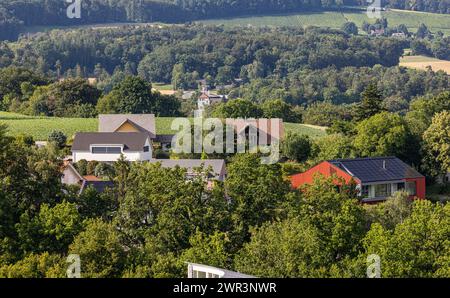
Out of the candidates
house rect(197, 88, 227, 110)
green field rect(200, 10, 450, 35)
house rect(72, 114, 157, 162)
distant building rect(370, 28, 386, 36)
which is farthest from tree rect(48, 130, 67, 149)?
green field rect(200, 10, 450, 35)

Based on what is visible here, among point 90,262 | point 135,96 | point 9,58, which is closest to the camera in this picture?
point 90,262

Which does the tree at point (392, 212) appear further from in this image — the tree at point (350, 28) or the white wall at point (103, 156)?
the tree at point (350, 28)

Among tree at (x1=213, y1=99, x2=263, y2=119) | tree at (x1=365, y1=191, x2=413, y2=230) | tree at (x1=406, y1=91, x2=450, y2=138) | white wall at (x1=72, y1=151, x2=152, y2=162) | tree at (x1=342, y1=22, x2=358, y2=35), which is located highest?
tree at (x1=406, y1=91, x2=450, y2=138)

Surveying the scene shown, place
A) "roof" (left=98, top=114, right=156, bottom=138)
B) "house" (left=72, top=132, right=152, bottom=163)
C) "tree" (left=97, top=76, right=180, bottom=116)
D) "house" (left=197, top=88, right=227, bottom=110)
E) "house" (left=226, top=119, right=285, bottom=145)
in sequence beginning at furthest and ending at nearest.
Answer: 1. "house" (left=197, top=88, right=227, bottom=110)
2. "tree" (left=97, top=76, right=180, bottom=116)
3. "roof" (left=98, top=114, right=156, bottom=138)
4. "house" (left=226, top=119, right=285, bottom=145)
5. "house" (left=72, top=132, right=152, bottom=163)

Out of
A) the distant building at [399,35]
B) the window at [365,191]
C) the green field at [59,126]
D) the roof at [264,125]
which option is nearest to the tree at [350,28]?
the distant building at [399,35]

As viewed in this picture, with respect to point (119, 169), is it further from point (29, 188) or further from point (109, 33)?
point (109, 33)

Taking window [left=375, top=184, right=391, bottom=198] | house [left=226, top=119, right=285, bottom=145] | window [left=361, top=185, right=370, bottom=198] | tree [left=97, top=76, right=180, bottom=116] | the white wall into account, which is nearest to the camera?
window [left=361, top=185, right=370, bottom=198]

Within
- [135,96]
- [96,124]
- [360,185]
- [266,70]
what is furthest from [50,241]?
[266,70]

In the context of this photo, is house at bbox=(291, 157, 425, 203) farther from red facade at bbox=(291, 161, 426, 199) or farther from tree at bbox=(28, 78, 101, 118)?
tree at bbox=(28, 78, 101, 118)
